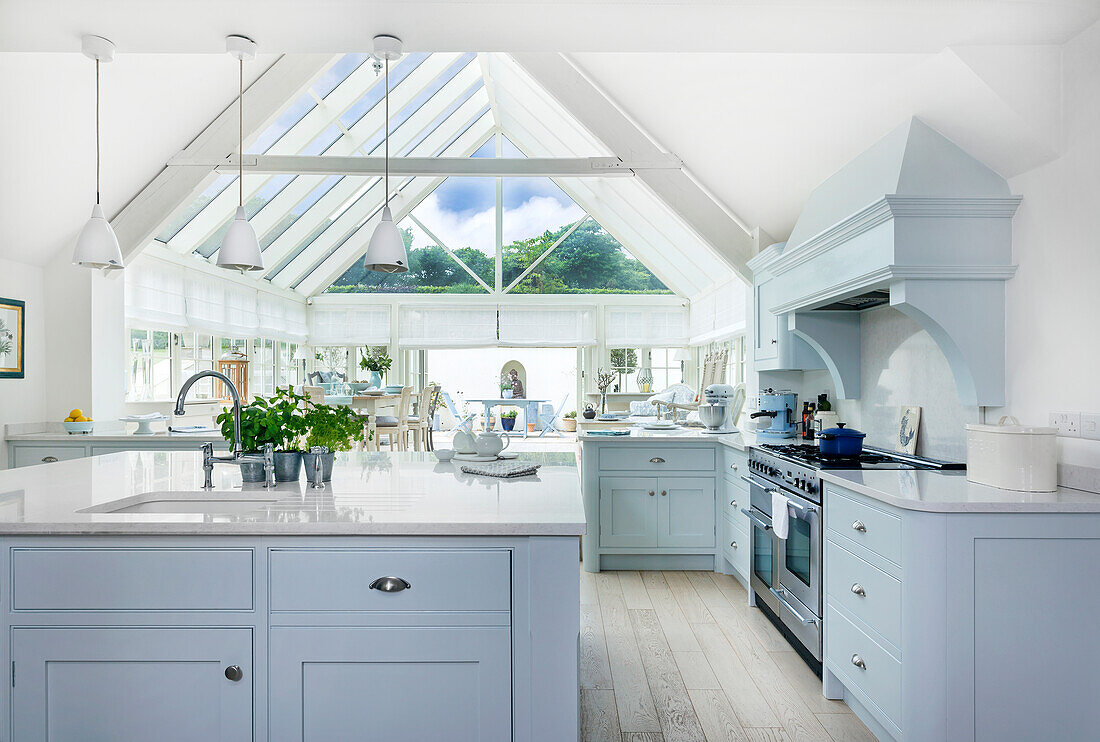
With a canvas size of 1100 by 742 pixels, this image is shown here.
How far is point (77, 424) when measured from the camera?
4.24 m

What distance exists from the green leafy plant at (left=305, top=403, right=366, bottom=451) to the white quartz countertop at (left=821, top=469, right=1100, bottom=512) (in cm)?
166

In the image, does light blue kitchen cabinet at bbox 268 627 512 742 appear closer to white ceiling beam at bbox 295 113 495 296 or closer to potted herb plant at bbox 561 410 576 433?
white ceiling beam at bbox 295 113 495 296

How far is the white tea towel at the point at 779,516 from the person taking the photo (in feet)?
9.30

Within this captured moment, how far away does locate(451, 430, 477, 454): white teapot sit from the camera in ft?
8.42

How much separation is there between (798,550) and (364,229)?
8.20m

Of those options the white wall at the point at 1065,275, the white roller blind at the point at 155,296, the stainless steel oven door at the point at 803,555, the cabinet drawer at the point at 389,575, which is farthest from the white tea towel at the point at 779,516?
the white roller blind at the point at 155,296

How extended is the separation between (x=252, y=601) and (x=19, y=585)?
568 millimetres

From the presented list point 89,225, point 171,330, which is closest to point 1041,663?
point 89,225

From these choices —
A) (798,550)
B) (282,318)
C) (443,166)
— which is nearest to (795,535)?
(798,550)

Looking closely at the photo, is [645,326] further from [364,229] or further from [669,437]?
[669,437]

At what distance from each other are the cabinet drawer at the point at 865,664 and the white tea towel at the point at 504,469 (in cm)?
123

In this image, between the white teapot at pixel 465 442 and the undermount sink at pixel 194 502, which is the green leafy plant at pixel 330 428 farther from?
the white teapot at pixel 465 442

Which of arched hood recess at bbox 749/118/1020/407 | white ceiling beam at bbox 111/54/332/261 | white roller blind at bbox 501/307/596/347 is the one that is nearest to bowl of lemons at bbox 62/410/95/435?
white ceiling beam at bbox 111/54/332/261

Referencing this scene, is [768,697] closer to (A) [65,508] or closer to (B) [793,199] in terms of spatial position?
(A) [65,508]
